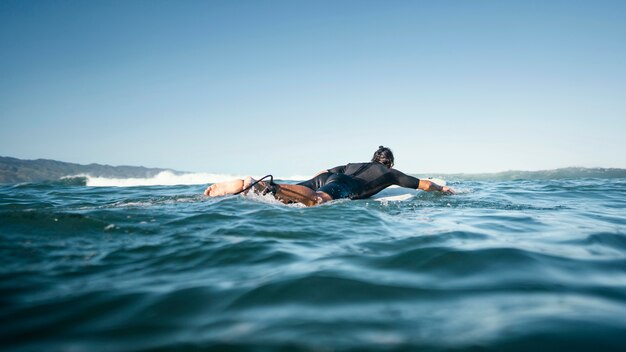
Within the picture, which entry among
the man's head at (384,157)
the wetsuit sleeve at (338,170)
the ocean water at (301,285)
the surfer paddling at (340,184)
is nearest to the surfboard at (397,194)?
the surfer paddling at (340,184)

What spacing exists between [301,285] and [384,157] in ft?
18.5

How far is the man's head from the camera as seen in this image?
7352mm

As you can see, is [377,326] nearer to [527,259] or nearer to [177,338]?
[177,338]

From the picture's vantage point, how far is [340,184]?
20.7ft

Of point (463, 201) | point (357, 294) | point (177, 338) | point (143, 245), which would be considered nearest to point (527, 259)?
point (357, 294)

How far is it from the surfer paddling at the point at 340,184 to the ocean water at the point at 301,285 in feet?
5.49

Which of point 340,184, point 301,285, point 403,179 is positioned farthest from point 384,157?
point 301,285

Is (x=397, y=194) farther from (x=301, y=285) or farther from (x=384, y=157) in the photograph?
(x=301, y=285)

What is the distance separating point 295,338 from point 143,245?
79.7 inches

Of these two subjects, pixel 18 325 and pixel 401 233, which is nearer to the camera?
pixel 18 325

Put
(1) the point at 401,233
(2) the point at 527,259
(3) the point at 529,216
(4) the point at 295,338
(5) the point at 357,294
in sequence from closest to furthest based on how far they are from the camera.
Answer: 1. (4) the point at 295,338
2. (5) the point at 357,294
3. (2) the point at 527,259
4. (1) the point at 401,233
5. (3) the point at 529,216

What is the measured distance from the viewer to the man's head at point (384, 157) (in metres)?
7.35

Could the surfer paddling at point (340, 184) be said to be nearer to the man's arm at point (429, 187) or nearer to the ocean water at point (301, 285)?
the man's arm at point (429, 187)

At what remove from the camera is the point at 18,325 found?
157 centimetres
